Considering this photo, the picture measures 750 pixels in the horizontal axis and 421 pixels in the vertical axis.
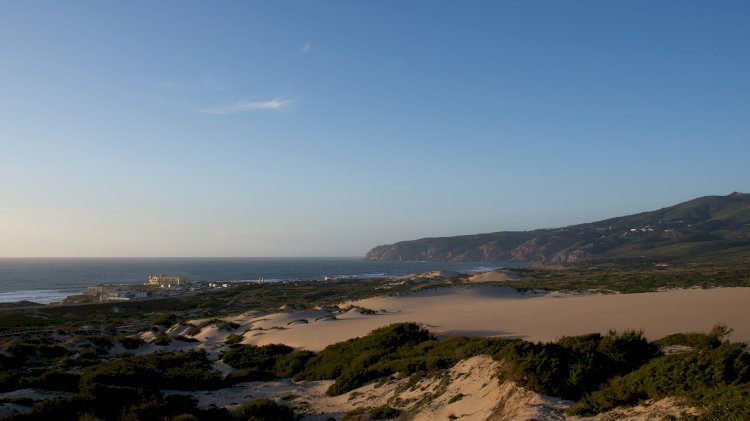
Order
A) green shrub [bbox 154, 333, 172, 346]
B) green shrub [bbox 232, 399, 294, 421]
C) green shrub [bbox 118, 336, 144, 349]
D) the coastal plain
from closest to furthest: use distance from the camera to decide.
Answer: the coastal plain, green shrub [bbox 232, 399, 294, 421], green shrub [bbox 118, 336, 144, 349], green shrub [bbox 154, 333, 172, 346]

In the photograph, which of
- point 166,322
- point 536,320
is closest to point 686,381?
point 536,320

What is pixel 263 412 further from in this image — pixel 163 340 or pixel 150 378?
pixel 163 340

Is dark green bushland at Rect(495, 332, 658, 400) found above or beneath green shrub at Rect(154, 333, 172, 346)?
above

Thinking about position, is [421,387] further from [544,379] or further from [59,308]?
[59,308]

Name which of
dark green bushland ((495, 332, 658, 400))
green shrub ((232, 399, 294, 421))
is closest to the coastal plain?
dark green bushland ((495, 332, 658, 400))

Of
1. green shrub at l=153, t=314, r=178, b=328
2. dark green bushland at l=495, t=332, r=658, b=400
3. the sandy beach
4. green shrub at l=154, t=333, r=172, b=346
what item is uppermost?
dark green bushland at l=495, t=332, r=658, b=400

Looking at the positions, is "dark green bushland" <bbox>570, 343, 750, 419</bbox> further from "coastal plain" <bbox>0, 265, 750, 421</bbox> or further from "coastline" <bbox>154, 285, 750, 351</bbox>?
"coastline" <bbox>154, 285, 750, 351</bbox>

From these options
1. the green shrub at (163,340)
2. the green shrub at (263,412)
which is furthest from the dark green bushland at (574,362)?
the green shrub at (163,340)

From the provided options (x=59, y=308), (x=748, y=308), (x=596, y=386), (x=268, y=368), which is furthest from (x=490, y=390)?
(x=59, y=308)

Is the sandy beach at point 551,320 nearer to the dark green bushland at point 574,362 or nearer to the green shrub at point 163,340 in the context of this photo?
the green shrub at point 163,340
